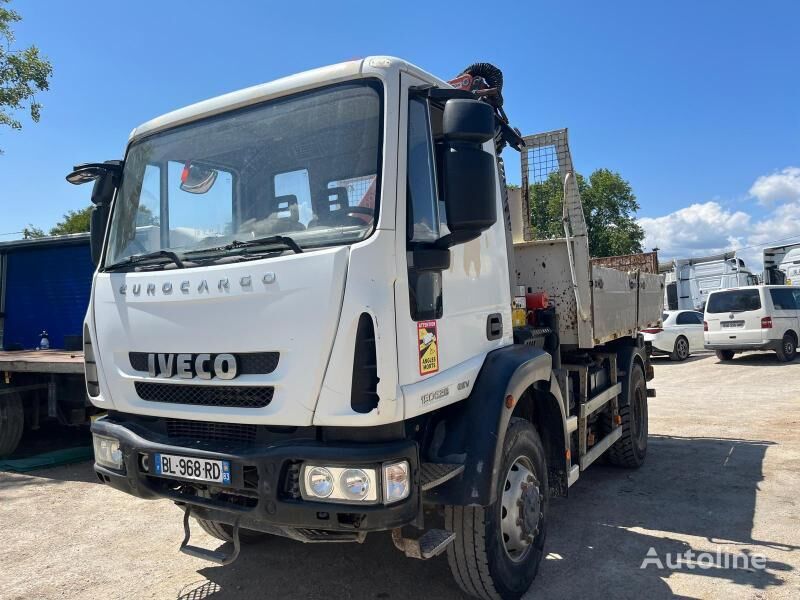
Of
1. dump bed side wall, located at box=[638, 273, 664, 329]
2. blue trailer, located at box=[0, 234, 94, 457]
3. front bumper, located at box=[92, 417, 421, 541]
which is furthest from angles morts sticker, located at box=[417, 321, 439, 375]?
blue trailer, located at box=[0, 234, 94, 457]

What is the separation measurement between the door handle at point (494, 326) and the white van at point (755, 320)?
14336mm

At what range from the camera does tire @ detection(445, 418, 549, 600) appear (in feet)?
10.3

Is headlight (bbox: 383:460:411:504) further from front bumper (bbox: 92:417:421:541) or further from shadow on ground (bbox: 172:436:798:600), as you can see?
shadow on ground (bbox: 172:436:798:600)

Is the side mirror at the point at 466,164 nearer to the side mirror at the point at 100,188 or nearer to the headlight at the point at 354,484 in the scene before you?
the headlight at the point at 354,484

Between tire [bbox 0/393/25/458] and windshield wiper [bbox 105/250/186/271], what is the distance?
4815 millimetres

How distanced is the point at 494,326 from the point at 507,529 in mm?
1112

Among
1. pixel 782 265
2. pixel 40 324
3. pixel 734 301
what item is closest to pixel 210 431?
pixel 40 324

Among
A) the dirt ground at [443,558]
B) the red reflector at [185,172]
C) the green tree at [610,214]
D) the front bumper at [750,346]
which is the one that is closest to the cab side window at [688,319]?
the front bumper at [750,346]

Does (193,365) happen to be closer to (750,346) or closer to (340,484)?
(340,484)

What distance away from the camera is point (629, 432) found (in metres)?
5.98

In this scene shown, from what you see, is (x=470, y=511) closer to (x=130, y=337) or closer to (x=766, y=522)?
(x=130, y=337)

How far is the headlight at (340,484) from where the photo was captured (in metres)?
2.54

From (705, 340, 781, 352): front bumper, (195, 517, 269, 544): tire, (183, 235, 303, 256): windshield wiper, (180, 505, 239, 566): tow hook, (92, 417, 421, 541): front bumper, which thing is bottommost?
(195, 517, 269, 544): tire

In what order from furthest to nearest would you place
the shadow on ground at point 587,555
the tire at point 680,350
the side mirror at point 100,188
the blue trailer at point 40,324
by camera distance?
the tire at point 680,350 < the blue trailer at point 40,324 < the side mirror at point 100,188 < the shadow on ground at point 587,555
